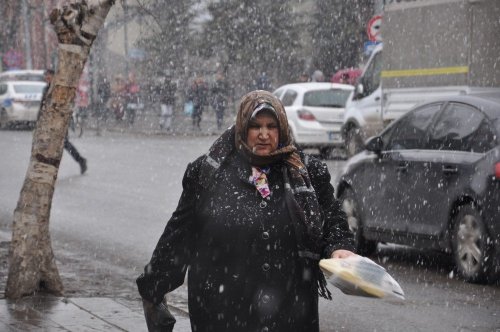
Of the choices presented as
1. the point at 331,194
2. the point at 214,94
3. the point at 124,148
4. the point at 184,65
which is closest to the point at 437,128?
the point at 331,194

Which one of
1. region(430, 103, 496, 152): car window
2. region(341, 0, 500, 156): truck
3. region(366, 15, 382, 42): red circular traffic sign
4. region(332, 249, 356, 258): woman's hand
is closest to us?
region(332, 249, 356, 258): woman's hand

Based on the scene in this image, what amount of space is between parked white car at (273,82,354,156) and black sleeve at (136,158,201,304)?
19.9m

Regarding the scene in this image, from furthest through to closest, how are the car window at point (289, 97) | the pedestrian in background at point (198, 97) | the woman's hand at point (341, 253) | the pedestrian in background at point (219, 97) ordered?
the pedestrian in background at point (198, 97), the pedestrian in background at point (219, 97), the car window at point (289, 97), the woman's hand at point (341, 253)

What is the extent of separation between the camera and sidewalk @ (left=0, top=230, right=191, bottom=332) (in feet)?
24.0

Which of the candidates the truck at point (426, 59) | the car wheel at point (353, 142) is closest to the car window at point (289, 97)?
the car wheel at point (353, 142)

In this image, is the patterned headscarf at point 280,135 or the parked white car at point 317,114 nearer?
the patterned headscarf at point 280,135

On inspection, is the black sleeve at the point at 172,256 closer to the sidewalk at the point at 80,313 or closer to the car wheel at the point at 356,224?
the sidewalk at the point at 80,313

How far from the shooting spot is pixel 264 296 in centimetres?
455

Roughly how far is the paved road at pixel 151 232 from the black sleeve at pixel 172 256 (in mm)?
3310

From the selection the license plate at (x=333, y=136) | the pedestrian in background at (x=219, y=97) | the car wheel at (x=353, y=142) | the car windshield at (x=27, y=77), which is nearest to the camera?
the car wheel at (x=353, y=142)

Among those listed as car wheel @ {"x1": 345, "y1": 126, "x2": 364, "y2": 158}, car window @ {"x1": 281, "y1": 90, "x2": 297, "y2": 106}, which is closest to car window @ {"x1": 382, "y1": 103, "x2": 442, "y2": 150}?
car wheel @ {"x1": 345, "y1": 126, "x2": 364, "y2": 158}

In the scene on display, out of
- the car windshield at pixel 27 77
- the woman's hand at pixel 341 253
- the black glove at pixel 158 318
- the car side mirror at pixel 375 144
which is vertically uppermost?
the woman's hand at pixel 341 253

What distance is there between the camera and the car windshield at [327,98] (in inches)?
989

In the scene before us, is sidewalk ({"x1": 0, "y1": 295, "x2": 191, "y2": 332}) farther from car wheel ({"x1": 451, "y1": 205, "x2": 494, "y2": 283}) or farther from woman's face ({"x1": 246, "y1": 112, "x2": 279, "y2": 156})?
woman's face ({"x1": 246, "y1": 112, "x2": 279, "y2": 156})
